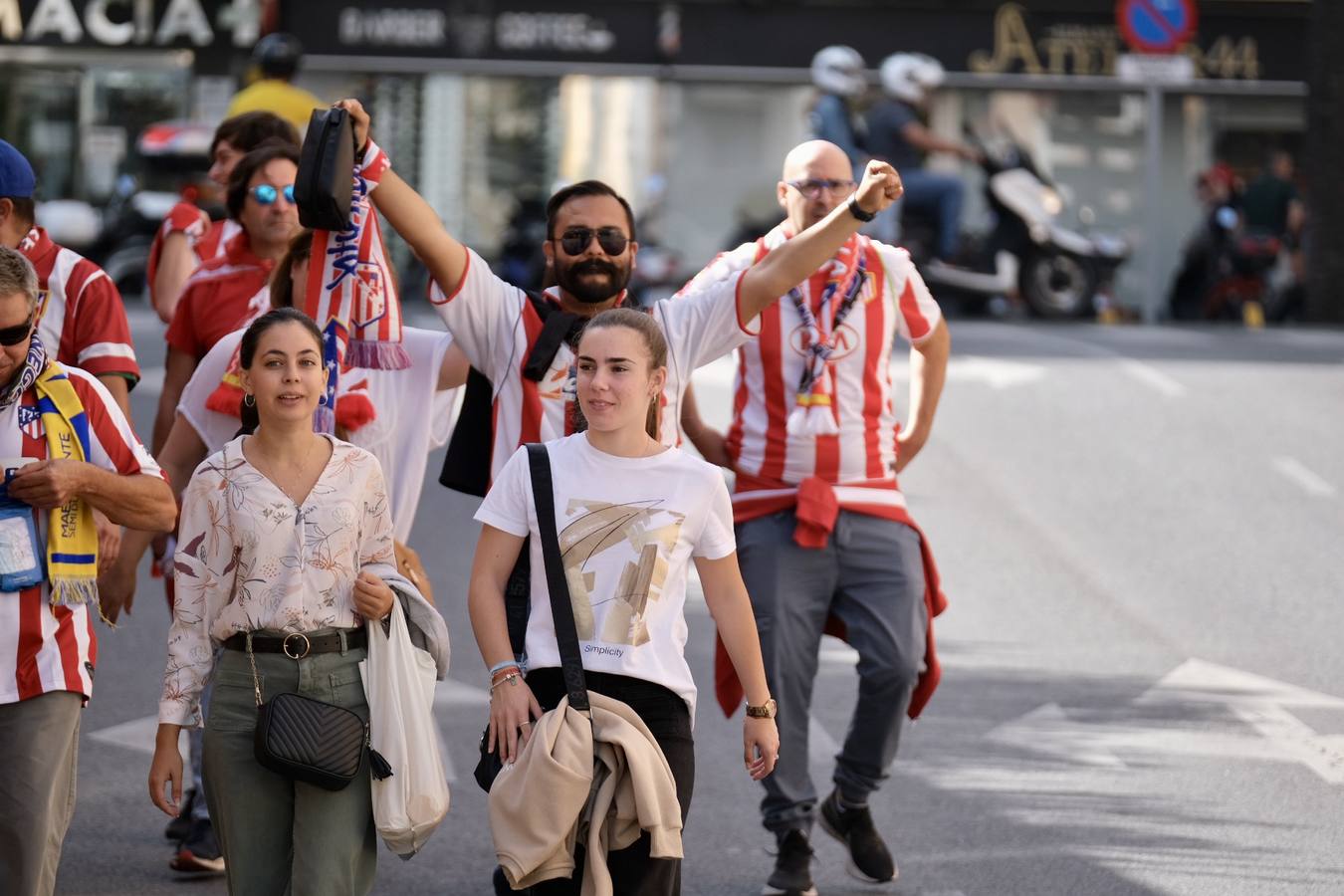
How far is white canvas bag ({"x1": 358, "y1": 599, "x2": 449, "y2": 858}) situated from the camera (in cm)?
471

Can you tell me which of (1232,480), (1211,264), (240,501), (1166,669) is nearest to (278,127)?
(240,501)

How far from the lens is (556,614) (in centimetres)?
461

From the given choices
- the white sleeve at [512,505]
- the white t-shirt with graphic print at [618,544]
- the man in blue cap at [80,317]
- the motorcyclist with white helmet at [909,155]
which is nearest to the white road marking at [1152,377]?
the motorcyclist with white helmet at [909,155]

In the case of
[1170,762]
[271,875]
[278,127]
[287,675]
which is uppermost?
[278,127]

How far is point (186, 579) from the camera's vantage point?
4801mm

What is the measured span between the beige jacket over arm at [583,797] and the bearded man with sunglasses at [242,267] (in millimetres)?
2180

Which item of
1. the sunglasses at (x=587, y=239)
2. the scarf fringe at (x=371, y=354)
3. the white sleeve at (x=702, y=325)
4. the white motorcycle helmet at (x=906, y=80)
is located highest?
the white motorcycle helmet at (x=906, y=80)

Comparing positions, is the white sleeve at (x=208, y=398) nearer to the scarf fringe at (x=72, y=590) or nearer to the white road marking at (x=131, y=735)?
the scarf fringe at (x=72, y=590)

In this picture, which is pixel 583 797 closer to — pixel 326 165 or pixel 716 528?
pixel 716 528

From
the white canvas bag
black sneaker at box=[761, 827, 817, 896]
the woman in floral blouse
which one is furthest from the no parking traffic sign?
the white canvas bag

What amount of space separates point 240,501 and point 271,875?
81 cm

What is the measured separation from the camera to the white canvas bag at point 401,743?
4.71 meters

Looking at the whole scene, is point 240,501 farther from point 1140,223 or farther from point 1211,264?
point 1140,223

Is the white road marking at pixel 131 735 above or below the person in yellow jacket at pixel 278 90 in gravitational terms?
below
